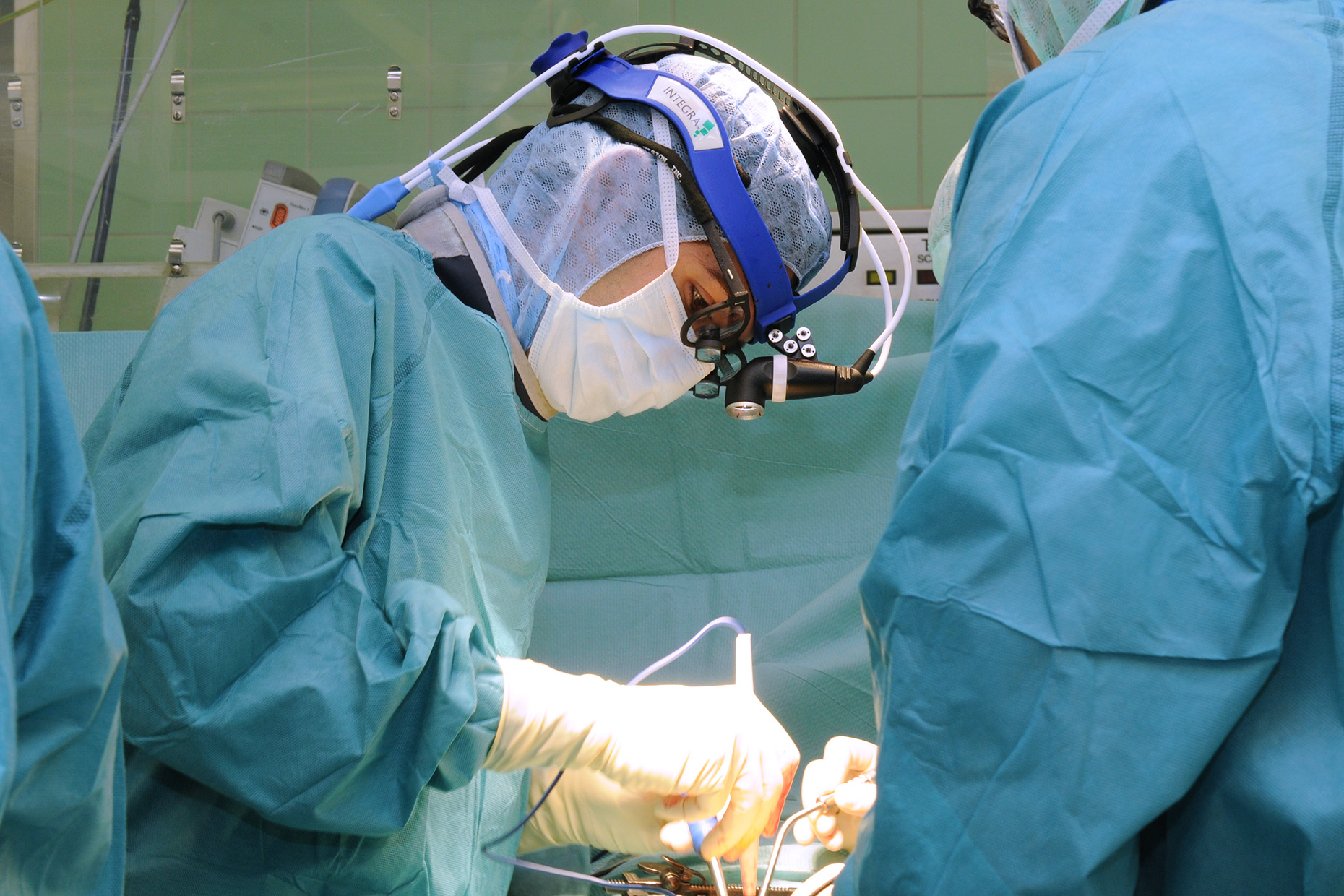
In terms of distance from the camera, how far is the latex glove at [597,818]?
1612mm

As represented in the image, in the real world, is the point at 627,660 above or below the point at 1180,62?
below

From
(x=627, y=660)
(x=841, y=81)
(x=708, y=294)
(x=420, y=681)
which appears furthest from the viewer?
(x=841, y=81)

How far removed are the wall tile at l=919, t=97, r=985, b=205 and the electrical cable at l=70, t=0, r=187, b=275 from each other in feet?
5.70

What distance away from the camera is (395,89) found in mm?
2396

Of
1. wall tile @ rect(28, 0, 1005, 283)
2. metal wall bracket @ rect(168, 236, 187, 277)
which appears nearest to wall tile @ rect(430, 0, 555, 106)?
wall tile @ rect(28, 0, 1005, 283)

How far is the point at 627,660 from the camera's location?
2.13 m

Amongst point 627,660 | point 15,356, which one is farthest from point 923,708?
point 627,660

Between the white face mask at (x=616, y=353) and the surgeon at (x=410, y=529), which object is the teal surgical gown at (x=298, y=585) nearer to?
the surgeon at (x=410, y=529)

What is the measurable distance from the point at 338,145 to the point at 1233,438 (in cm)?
214

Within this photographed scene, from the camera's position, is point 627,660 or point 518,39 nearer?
point 627,660

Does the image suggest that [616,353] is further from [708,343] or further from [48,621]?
[48,621]

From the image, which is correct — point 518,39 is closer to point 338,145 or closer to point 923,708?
point 338,145

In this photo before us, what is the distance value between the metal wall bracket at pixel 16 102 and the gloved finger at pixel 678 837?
203 cm

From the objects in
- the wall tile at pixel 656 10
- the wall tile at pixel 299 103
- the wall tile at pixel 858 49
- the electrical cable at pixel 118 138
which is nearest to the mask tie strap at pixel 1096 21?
the wall tile at pixel 299 103
